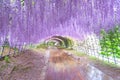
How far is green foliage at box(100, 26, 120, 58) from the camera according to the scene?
1004 centimetres

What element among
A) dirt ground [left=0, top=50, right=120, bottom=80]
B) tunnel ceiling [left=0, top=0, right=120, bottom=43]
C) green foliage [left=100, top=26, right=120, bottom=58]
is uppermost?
tunnel ceiling [left=0, top=0, right=120, bottom=43]

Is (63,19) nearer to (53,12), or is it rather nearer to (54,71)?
(53,12)

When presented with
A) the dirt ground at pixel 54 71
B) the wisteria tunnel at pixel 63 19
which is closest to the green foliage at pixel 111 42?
the wisteria tunnel at pixel 63 19

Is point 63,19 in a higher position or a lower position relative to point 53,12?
lower

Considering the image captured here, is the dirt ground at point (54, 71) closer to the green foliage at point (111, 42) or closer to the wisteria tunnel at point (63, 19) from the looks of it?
the wisteria tunnel at point (63, 19)

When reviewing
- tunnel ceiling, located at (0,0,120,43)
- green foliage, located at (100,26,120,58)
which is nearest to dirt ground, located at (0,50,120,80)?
green foliage, located at (100,26,120,58)

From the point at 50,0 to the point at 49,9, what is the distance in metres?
0.60

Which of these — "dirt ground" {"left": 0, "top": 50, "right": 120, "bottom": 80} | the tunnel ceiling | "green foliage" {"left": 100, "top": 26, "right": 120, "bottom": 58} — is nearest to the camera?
"dirt ground" {"left": 0, "top": 50, "right": 120, "bottom": 80}

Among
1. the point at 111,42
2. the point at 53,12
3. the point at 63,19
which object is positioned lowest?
the point at 111,42

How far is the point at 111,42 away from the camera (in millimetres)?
10750

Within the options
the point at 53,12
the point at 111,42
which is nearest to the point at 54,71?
the point at 53,12

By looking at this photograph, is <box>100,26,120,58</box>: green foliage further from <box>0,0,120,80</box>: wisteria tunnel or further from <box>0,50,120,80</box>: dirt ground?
<box>0,50,120,80</box>: dirt ground

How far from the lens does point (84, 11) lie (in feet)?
29.4

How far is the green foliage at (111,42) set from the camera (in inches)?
395
